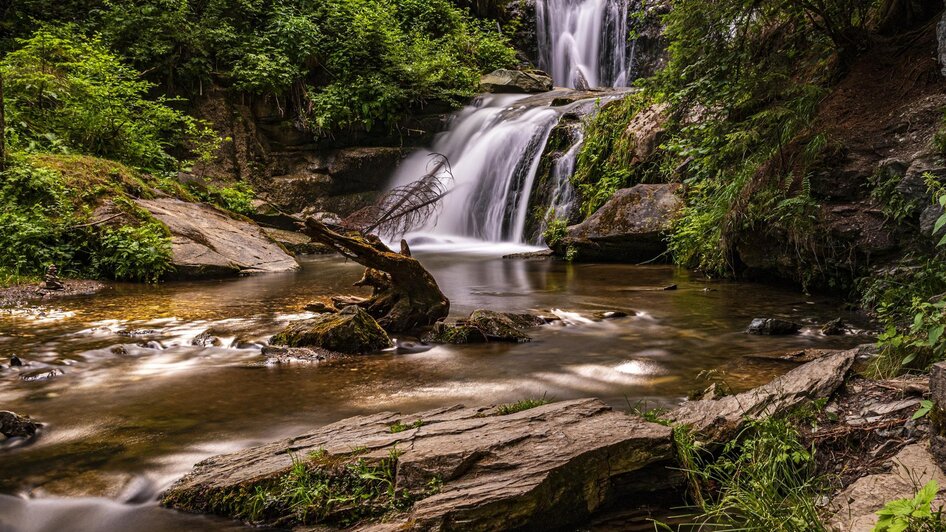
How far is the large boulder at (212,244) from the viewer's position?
10516mm

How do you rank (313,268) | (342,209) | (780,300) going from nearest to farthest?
1. (780,300)
2. (313,268)
3. (342,209)

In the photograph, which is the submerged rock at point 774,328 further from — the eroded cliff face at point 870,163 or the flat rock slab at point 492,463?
the flat rock slab at point 492,463

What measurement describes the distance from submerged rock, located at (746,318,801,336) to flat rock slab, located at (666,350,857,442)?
2545 millimetres

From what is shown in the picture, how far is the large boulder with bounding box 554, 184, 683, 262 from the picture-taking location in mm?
11031

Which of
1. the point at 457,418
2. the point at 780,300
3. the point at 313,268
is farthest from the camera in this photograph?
the point at 313,268

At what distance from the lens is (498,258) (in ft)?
43.4

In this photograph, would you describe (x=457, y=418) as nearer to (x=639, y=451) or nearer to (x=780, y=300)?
(x=639, y=451)

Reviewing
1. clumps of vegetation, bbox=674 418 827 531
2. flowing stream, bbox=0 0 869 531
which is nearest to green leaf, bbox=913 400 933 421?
clumps of vegetation, bbox=674 418 827 531

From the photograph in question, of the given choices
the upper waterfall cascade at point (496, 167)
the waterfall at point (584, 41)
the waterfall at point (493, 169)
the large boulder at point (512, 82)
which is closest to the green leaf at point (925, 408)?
the upper waterfall cascade at point (496, 167)

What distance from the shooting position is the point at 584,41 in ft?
80.8

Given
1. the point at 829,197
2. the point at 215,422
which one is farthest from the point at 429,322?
the point at 829,197

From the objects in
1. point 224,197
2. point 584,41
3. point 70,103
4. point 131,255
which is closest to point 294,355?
point 131,255

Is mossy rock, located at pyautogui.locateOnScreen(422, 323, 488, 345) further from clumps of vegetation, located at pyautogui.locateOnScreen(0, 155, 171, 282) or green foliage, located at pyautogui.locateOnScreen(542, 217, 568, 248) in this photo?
green foliage, located at pyautogui.locateOnScreen(542, 217, 568, 248)

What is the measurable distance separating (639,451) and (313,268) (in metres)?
10.3
